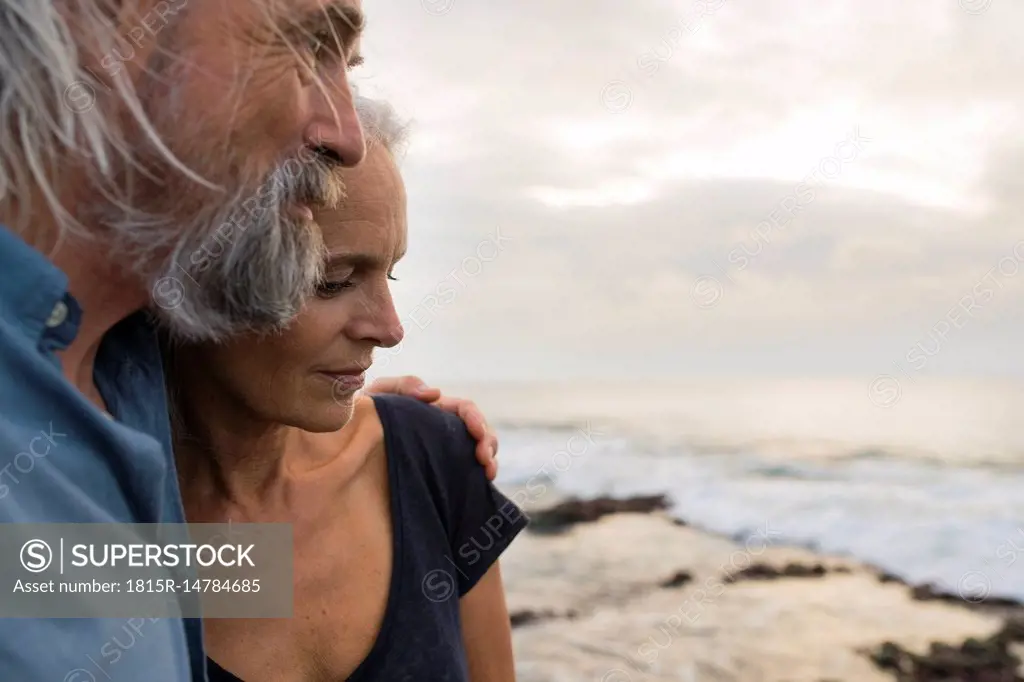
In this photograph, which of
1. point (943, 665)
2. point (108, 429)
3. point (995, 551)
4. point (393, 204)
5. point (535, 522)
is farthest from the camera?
point (535, 522)

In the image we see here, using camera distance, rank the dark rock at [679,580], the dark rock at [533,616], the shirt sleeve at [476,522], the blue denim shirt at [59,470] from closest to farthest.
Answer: the blue denim shirt at [59,470]
the shirt sleeve at [476,522]
the dark rock at [533,616]
the dark rock at [679,580]

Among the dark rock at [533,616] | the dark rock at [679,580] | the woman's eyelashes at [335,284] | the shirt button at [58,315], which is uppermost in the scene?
the woman's eyelashes at [335,284]

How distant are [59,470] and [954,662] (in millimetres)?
7737

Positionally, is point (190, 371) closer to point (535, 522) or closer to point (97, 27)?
point (97, 27)

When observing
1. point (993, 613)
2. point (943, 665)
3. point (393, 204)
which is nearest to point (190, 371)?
point (393, 204)

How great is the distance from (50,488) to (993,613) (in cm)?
930

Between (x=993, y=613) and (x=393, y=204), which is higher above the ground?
(x=393, y=204)

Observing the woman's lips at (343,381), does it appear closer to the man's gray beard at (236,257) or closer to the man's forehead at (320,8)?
the man's gray beard at (236,257)

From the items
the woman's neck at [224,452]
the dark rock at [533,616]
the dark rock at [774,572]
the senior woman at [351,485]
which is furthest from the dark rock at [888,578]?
the woman's neck at [224,452]

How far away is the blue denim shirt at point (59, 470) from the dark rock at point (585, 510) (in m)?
10.5

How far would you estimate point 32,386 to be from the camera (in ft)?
4.09

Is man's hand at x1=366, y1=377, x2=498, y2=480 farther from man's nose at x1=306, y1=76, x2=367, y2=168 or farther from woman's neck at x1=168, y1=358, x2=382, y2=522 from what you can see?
man's nose at x1=306, y1=76, x2=367, y2=168

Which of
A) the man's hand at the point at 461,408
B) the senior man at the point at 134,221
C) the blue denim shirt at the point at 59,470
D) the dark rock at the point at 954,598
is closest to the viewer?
the blue denim shirt at the point at 59,470

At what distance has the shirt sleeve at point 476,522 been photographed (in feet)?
7.25
